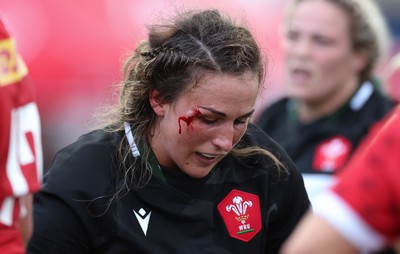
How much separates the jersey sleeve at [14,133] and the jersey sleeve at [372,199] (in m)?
0.72

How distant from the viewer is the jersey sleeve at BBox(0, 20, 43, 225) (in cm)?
201

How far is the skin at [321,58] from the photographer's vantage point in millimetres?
4676

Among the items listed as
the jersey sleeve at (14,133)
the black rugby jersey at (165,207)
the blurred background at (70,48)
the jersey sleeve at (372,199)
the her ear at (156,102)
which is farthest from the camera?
the blurred background at (70,48)

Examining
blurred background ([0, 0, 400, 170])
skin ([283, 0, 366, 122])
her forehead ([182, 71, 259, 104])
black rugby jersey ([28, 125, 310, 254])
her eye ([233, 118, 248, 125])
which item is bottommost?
blurred background ([0, 0, 400, 170])

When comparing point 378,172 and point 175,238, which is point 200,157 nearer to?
point 175,238

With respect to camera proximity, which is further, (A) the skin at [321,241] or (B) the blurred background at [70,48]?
(B) the blurred background at [70,48]

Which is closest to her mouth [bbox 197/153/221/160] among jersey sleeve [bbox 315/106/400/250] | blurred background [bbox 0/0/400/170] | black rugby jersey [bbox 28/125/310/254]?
black rugby jersey [bbox 28/125/310/254]

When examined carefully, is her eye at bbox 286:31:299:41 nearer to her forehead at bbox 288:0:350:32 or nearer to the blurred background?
her forehead at bbox 288:0:350:32

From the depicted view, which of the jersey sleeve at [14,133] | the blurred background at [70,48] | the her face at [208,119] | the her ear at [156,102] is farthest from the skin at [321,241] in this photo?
the blurred background at [70,48]

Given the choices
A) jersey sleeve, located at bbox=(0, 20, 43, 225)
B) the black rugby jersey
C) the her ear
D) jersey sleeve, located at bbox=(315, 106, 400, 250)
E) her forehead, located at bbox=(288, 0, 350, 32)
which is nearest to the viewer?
jersey sleeve, located at bbox=(315, 106, 400, 250)

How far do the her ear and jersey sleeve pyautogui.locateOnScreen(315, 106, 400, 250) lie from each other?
1.16 m

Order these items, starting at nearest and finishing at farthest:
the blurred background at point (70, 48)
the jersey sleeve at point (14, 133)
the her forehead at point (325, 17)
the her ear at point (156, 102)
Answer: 1. the jersey sleeve at point (14, 133)
2. the her ear at point (156, 102)
3. the her forehead at point (325, 17)
4. the blurred background at point (70, 48)

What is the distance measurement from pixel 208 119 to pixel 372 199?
1.08 metres

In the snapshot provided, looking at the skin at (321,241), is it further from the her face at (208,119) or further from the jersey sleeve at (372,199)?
the her face at (208,119)
